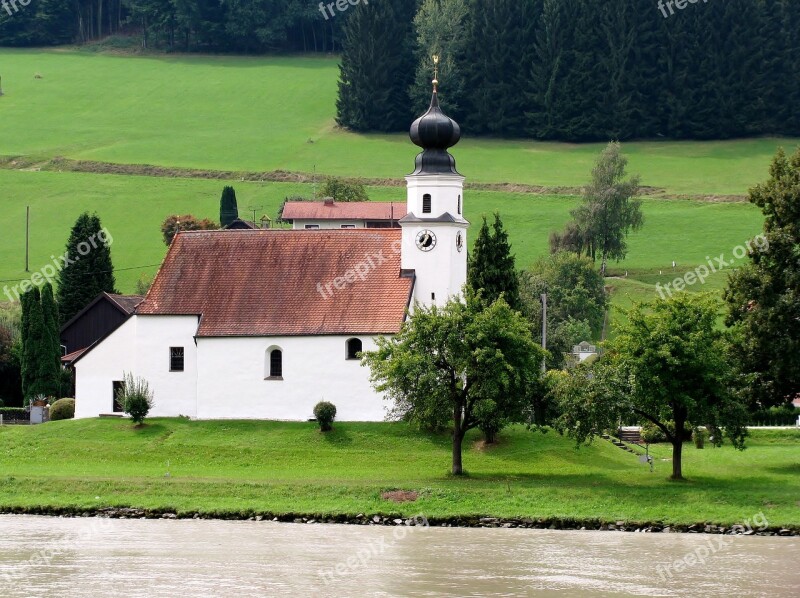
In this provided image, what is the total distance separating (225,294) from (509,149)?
242 ft

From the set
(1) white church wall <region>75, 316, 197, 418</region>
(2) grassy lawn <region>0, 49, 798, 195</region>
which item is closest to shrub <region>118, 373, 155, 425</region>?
(1) white church wall <region>75, 316, 197, 418</region>

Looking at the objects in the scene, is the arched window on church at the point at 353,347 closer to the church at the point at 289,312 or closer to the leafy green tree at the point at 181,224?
the church at the point at 289,312

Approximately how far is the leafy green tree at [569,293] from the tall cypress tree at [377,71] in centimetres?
4431

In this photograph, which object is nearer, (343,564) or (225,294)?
(343,564)

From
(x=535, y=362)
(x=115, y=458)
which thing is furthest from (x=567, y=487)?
(x=115, y=458)

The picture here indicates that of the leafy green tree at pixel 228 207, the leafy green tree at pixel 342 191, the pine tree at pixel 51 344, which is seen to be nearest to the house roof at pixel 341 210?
the leafy green tree at pixel 228 207

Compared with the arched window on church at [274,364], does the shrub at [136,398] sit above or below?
below

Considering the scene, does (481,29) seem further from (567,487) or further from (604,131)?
(567,487)

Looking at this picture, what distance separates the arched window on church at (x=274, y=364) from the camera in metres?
60.8

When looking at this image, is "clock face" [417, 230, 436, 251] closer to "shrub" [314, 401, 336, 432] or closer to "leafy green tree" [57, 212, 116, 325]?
"shrub" [314, 401, 336, 432]

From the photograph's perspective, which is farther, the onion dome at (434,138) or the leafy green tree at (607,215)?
the leafy green tree at (607,215)

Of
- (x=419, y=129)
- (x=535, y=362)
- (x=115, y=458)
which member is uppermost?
(x=419, y=129)

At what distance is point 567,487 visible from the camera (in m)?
50.0

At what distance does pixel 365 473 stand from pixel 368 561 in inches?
480
